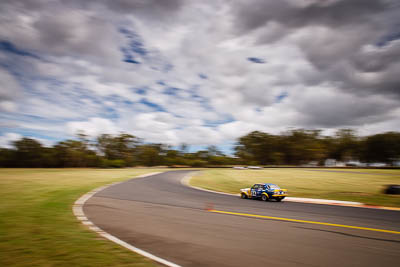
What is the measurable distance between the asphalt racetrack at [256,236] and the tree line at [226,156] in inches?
3149

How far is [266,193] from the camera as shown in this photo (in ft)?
47.6

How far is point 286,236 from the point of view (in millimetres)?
6727

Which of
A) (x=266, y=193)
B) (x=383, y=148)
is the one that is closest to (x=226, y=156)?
(x=383, y=148)

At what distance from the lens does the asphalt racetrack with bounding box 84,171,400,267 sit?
16.8 feet

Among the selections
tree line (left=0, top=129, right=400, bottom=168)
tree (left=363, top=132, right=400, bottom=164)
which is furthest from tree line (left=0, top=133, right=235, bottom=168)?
tree (left=363, top=132, right=400, bottom=164)

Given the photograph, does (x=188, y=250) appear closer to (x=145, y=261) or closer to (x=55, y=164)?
(x=145, y=261)

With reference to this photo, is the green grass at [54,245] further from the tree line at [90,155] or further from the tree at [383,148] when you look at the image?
the tree at [383,148]

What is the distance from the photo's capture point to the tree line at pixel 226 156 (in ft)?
266

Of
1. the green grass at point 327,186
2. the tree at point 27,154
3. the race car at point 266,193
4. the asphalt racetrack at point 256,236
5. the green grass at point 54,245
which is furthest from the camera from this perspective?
the tree at point 27,154

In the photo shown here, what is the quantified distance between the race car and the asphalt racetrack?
3775 millimetres

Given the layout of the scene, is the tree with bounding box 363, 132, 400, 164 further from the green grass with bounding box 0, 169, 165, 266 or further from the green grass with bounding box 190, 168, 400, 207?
the green grass with bounding box 0, 169, 165, 266

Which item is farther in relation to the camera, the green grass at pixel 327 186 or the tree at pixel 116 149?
the tree at pixel 116 149

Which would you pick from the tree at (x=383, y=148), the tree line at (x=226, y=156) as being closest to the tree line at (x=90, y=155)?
the tree line at (x=226, y=156)

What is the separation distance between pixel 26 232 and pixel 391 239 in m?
11.0
